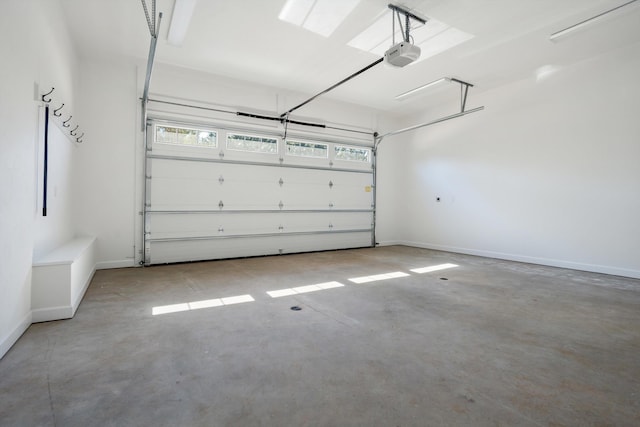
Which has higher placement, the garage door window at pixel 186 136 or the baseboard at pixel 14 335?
the garage door window at pixel 186 136

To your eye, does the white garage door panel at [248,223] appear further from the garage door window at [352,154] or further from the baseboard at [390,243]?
the garage door window at [352,154]

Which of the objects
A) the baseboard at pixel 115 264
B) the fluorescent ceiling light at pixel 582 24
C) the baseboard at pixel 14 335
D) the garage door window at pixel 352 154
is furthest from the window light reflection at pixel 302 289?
the fluorescent ceiling light at pixel 582 24

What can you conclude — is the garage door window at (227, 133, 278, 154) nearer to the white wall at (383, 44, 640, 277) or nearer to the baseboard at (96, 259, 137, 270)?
the baseboard at (96, 259, 137, 270)

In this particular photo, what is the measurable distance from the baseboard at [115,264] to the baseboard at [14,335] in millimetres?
2533

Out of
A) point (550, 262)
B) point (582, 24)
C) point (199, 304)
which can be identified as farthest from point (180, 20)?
point (550, 262)

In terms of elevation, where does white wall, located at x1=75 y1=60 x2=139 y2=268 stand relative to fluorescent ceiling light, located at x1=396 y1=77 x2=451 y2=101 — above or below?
below

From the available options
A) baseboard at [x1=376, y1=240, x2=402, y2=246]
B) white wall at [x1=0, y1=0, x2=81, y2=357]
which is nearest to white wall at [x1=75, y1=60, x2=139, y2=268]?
white wall at [x1=0, y1=0, x2=81, y2=357]

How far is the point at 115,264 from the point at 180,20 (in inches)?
158

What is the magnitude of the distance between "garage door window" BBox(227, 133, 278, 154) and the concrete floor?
3.28m

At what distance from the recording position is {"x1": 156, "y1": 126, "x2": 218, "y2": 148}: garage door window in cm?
554

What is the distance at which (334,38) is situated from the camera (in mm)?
4445

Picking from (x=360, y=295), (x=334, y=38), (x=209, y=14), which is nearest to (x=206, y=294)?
(x=360, y=295)

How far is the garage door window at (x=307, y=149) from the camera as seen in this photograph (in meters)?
6.88

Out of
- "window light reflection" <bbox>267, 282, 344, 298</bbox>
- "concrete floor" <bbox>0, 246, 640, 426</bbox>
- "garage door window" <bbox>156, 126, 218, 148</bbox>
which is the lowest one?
"concrete floor" <bbox>0, 246, 640, 426</bbox>
